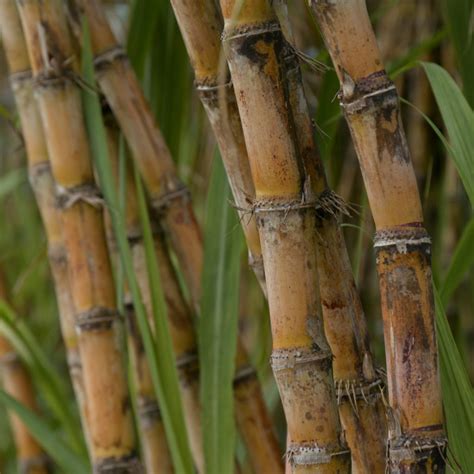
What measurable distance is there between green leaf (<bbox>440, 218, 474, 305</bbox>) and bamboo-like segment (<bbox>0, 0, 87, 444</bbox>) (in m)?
0.29

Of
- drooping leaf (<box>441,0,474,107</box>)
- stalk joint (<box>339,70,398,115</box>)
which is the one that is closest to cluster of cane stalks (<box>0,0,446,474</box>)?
stalk joint (<box>339,70,398,115</box>)

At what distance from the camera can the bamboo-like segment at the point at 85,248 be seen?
61 centimetres

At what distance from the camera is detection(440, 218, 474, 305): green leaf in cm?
51

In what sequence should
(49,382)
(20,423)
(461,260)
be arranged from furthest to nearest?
(20,423) < (49,382) < (461,260)

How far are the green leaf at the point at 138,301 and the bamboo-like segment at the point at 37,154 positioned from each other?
70 mm

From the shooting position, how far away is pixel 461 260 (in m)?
0.51

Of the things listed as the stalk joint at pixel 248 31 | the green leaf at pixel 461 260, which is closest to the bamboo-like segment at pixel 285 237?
the stalk joint at pixel 248 31

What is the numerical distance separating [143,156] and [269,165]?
0.23 m

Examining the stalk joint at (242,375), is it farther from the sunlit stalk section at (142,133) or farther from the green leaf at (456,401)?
the green leaf at (456,401)

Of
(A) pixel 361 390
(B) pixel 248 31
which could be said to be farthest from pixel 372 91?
(A) pixel 361 390

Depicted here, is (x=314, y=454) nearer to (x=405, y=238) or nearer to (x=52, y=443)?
(x=405, y=238)

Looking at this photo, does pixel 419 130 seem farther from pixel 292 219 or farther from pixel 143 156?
pixel 292 219

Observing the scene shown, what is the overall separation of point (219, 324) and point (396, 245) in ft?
0.76

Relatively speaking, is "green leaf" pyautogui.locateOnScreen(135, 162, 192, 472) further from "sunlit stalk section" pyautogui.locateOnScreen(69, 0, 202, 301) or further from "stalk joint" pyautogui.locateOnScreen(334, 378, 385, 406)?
"stalk joint" pyautogui.locateOnScreen(334, 378, 385, 406)
